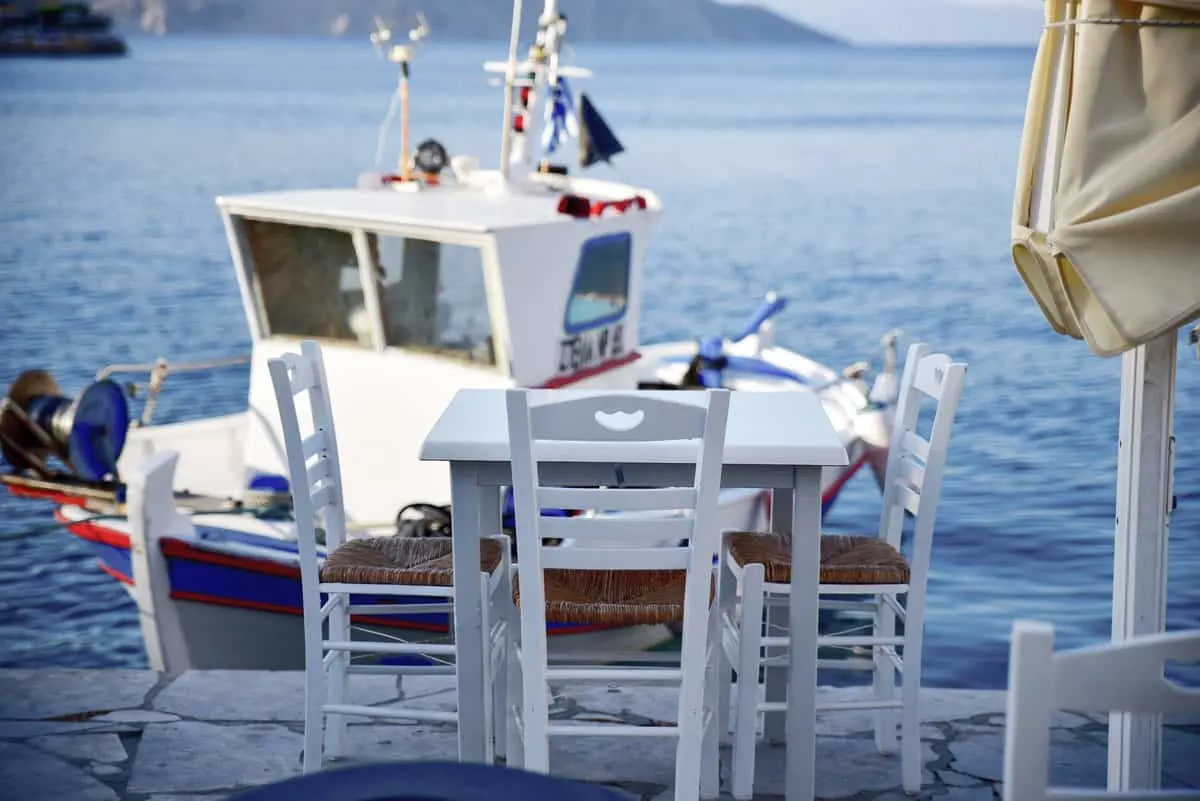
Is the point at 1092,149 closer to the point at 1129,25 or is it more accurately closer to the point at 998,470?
the point at 1129,25

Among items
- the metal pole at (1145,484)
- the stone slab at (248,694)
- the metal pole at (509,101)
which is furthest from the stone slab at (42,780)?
the metal pole at (509,101)

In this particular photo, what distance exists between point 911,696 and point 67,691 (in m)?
2.07

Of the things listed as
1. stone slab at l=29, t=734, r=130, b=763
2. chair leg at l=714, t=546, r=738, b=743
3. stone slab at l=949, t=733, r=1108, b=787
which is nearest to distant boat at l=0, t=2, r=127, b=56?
stone slab at l=29, t=734, r=130, b=763

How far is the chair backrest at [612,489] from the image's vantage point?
2.65 m

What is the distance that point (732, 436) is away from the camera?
117 inches

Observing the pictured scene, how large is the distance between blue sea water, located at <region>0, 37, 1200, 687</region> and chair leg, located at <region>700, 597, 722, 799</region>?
196 inches

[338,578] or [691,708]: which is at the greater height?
[338,578]

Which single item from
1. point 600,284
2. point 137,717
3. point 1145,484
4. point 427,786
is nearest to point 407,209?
point 600,284

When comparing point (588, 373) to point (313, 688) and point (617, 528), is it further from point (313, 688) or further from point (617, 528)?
point (617, 528)

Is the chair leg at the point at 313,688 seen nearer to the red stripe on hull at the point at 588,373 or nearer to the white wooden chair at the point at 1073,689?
the white wooden chair at the point at 1073,689

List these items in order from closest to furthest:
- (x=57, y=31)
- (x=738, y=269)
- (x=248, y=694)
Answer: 1. (x=248, y=694)
2. (x=738, y=269)
3. (x=57, y=31)

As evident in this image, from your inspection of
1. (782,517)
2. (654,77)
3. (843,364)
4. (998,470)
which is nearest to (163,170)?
(843,364)

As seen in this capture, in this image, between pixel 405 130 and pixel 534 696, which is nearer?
pixel 534 696

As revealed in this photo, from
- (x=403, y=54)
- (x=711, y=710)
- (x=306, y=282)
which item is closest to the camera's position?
(x=711, y=710)
